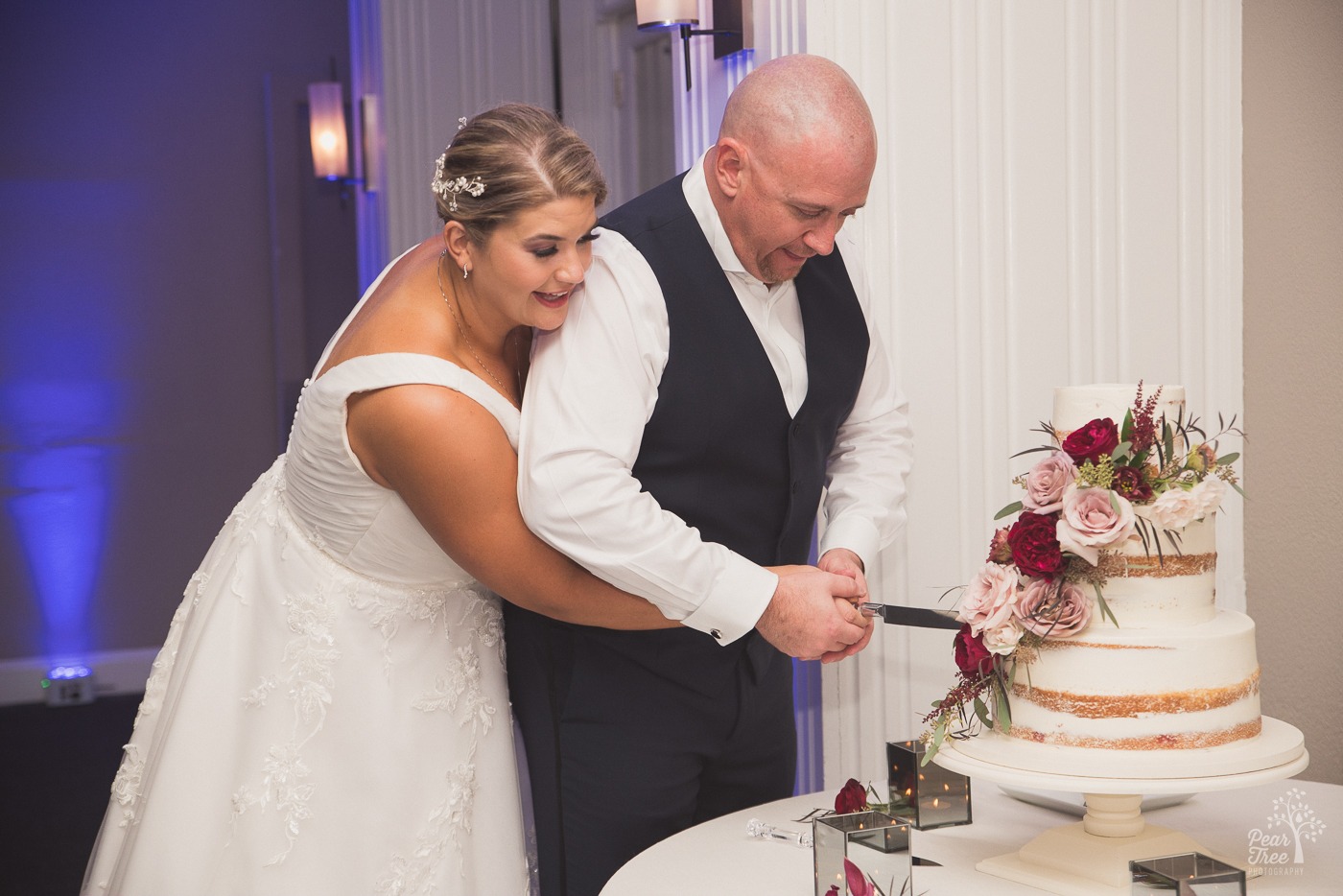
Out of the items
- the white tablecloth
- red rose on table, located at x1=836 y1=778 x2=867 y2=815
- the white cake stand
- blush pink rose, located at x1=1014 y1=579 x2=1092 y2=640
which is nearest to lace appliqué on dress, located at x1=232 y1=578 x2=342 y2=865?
the white tablecloth

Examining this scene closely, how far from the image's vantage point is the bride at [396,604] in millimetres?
1839

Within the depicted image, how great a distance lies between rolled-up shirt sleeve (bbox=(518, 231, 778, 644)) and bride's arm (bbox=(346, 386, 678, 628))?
4 cm

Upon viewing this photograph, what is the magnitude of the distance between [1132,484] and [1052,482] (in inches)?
3.6

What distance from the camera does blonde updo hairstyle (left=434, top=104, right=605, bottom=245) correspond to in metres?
1.80

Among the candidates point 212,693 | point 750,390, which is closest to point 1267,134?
point 750,390

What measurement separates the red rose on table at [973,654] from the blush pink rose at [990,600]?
0.5 inches

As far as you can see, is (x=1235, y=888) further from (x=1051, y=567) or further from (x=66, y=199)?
(x=66, y=199)

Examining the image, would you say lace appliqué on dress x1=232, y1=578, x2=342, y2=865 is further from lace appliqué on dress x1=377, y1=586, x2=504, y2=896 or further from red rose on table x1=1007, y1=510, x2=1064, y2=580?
red rose on table x1=1007, y1=510, x2=1064, y2=580

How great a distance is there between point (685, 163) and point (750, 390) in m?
0.91

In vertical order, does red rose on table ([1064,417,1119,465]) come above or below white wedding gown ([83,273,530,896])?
above

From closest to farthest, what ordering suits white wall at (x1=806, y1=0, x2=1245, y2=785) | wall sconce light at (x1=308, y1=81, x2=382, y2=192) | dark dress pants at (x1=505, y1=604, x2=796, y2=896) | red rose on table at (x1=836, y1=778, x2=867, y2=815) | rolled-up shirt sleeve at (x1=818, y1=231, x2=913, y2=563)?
red rose on table at (x1=836, y1=778, x2=867, y2=815)
dark dress pants at (x1=505, y1=604, x2=796, y2=896)
rolled-up shirt sleeve at (x1=818, y1=231, x2=913, y2=563)
white wall at (x1=806, y1=0, x2=1245, y2=785)
wall sconce light at (x1=308, y1=81, x2=382, y2=192)

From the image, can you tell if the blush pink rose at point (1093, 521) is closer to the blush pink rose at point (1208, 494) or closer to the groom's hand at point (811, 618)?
the blush pink rose at point (1208, 494)

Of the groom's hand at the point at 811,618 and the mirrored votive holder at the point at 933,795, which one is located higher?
the groom's hand at the point at 811,618

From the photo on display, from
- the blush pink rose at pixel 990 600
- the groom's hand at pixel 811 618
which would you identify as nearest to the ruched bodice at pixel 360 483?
the groom's hand at pixel 811 618
